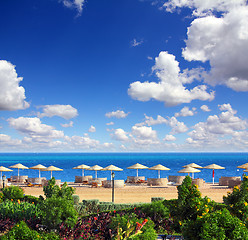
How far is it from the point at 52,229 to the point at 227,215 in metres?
5.34

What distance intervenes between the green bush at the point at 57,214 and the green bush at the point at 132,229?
1365 millimetres

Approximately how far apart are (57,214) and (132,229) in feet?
8.31

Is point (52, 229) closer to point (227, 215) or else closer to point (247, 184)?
point (227, 215)

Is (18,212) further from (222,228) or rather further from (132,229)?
(222,228)

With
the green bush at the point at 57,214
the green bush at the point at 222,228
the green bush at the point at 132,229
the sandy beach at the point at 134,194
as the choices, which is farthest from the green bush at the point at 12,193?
the green bush at the point at 222,228

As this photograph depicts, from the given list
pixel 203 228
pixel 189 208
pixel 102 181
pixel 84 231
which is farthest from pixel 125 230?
pixel 102 181

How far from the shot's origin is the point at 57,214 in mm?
8977

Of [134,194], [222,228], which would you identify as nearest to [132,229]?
[222,228]

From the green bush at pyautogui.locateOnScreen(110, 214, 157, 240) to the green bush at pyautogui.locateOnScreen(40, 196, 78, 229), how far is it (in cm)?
137

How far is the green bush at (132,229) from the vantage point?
304 inches

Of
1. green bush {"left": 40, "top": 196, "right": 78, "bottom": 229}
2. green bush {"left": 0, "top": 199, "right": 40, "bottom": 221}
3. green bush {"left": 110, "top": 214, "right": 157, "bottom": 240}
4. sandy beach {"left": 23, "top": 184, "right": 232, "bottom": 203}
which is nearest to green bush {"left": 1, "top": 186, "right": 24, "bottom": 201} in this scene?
green bush {"left": 0, "top": 199, "right": 40, "bottom": 221}

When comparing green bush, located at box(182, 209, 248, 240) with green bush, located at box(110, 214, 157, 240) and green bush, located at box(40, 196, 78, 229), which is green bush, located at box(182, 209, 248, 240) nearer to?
green bush, located at box(110, 214, 157, 240)

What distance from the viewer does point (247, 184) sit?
991cm

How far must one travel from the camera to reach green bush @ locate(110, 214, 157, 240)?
772 centimetres
